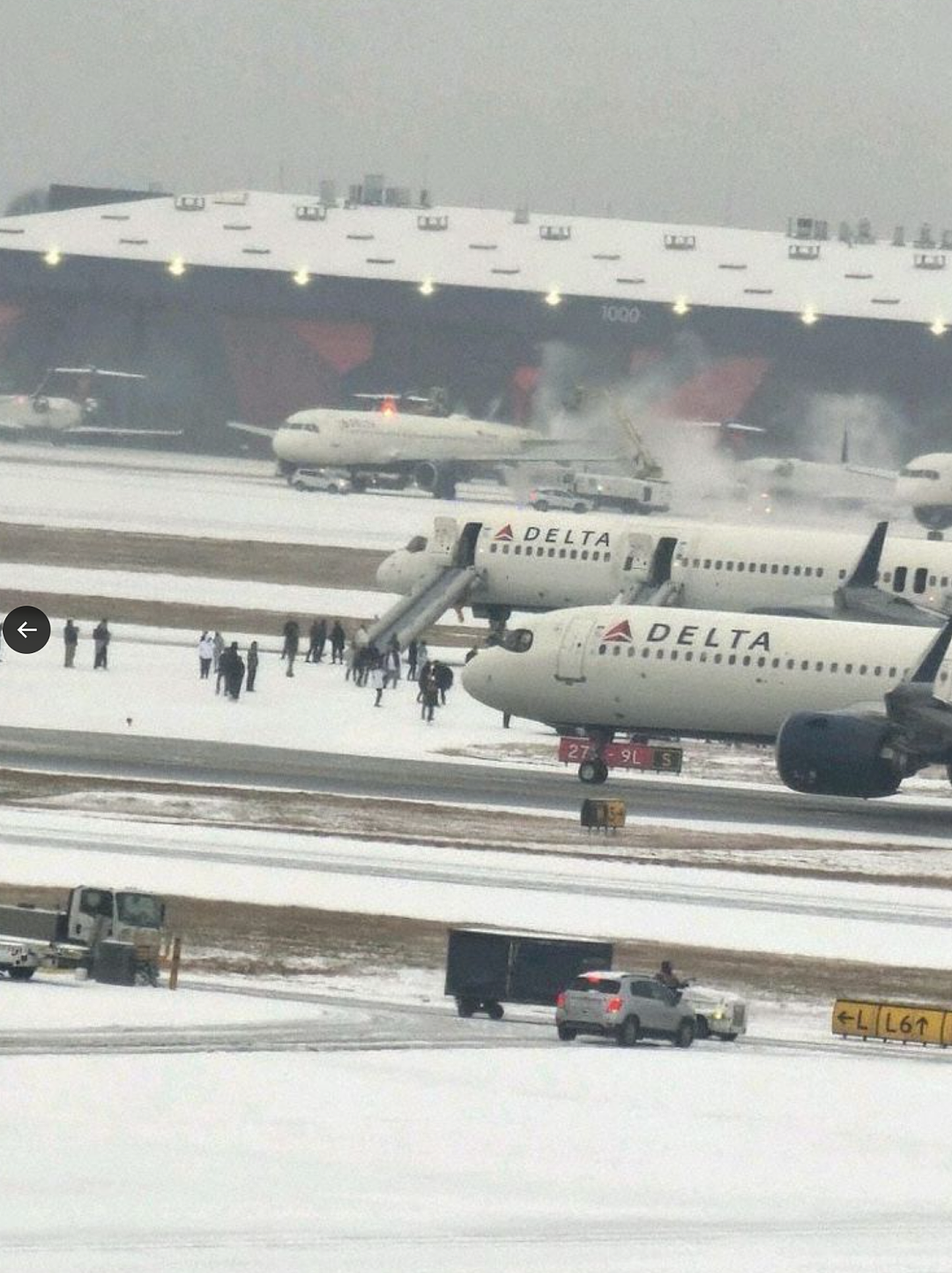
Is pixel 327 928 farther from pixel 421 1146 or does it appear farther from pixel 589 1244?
pixel 589 1244

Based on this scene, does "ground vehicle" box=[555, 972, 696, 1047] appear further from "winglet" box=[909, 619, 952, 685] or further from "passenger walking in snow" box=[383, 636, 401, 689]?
"passenger walking in snow" box=[383, 636, 401, 689]

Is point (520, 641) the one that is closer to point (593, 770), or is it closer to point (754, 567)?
point (593, 770)

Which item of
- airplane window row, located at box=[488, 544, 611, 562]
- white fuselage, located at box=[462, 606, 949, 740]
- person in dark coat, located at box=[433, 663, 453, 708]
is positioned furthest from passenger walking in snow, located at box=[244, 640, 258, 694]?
airplane window row, located at box=[488, 544, 611, 562]

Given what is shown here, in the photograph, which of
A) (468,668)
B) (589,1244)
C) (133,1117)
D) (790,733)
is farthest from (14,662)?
(589,1244)

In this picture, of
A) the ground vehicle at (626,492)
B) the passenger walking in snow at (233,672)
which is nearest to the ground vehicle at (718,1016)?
the passenger walking in snow at (233,672)

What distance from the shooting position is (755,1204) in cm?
3141

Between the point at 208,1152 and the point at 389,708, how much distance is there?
163 feet

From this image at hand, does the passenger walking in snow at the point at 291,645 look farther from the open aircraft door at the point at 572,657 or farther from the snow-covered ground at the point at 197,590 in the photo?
the open aircraft door at the point at 572,657

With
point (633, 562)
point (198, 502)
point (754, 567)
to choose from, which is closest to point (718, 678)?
point (633, 562)

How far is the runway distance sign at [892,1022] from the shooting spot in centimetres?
4309

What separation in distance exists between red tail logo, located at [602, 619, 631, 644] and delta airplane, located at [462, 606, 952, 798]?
0.10 ft

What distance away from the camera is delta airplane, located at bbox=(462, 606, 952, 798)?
65688 millimetres

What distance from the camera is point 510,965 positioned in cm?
4456

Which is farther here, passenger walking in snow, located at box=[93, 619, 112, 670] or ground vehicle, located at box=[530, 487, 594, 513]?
ground vehicle, located at box=[530, 487, 594, 513]
